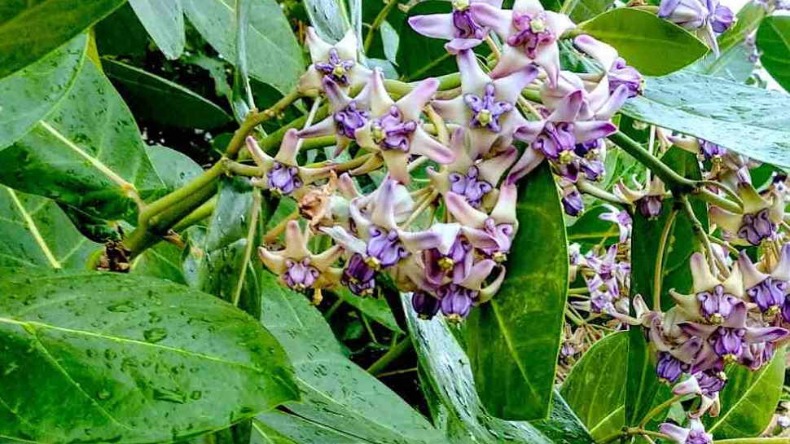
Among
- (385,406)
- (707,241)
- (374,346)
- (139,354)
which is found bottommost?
(374,346)

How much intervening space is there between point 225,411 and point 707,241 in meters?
0.42

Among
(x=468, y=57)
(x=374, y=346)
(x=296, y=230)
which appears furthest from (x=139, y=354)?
(x=374, y=346)

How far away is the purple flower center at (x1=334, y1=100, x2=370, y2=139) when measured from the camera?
574 mm

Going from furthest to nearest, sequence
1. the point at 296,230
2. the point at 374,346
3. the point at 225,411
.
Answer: the point at 374,346 → the point at 296,230 → the point at 225,411

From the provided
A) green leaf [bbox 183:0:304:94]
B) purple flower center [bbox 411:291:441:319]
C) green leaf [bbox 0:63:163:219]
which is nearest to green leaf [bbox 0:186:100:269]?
green leaf [bbox 0:63:163:219]

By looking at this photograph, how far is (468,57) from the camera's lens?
0.56 m

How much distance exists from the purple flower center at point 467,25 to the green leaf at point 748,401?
0.78m

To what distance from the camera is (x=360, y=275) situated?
0.57m

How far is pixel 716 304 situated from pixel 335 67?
32cm

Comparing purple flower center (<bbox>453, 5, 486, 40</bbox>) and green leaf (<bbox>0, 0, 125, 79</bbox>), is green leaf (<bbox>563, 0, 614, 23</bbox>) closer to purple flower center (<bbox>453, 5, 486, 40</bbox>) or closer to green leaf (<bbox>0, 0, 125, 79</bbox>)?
purple flower center (<bbox>453, 5, 486, 40</bbox>)

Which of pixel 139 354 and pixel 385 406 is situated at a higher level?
pixel 139 354

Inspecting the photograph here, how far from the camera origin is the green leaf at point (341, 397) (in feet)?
2.40

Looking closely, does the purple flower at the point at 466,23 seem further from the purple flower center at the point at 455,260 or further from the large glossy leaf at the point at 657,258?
the large glossy leaf at the point at 657,258

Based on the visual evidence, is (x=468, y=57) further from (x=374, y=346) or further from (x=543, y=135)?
(x=374, y=346)
